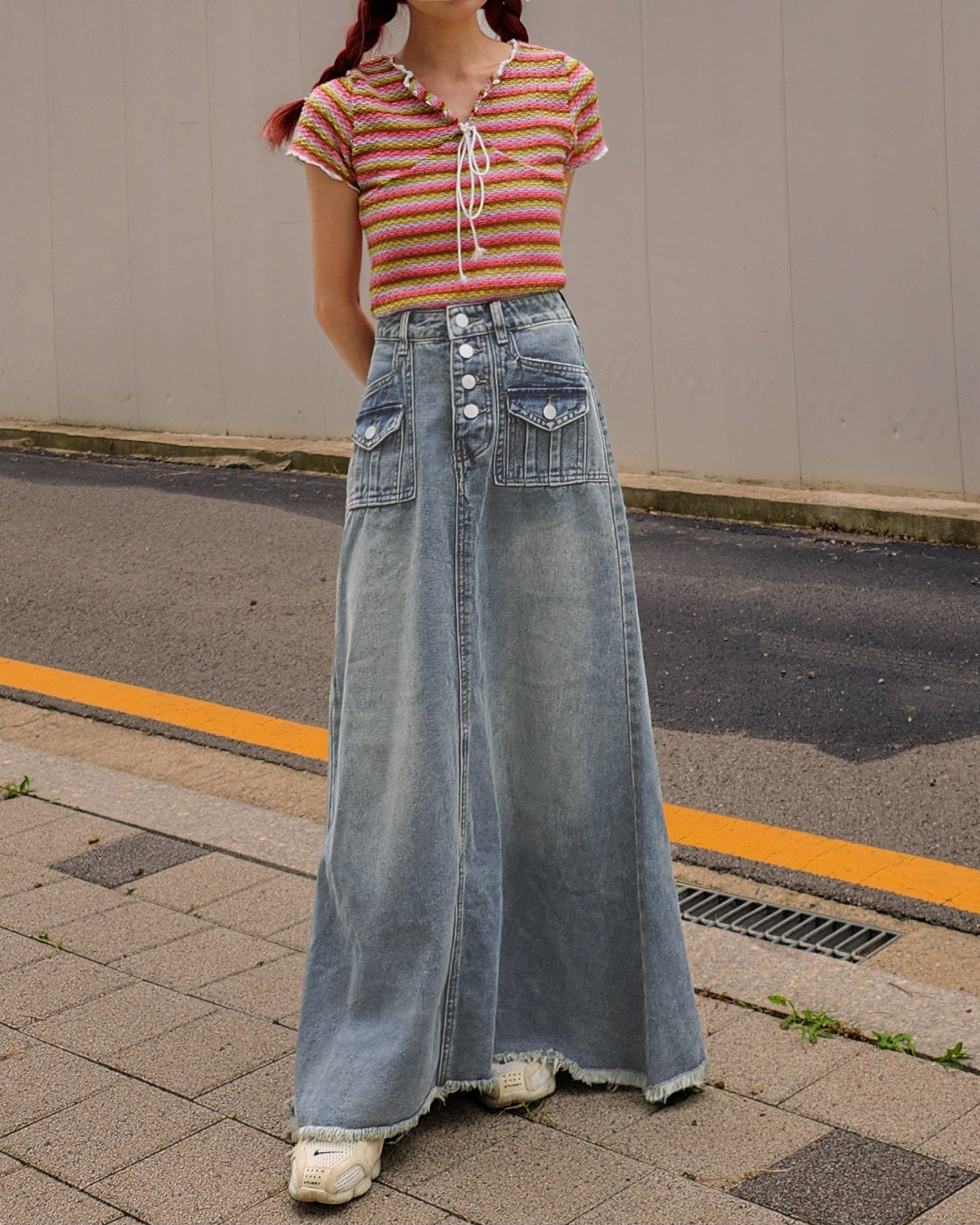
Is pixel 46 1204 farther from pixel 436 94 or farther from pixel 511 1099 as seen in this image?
pixel 436 94

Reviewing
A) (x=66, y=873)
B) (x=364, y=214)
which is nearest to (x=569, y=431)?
(x=364, y=214)

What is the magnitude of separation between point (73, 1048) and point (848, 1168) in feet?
4.94

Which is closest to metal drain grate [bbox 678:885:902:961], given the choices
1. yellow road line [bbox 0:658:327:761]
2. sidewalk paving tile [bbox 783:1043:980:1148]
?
sidewalk paving tile [bbox 783:1043:980:1148]

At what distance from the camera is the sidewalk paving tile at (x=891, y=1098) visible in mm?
2859

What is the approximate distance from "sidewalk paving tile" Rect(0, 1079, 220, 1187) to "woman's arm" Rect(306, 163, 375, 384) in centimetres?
135

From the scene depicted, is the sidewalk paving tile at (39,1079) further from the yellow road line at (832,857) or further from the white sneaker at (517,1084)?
the yellow road line at (832,857)

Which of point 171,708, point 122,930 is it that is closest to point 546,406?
point 122,930

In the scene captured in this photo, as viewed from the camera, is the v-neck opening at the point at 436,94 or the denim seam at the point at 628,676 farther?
the denim seam at the point at 628,676

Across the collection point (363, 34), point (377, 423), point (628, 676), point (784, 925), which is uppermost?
point (363, 34)

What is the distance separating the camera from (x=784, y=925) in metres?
3.86

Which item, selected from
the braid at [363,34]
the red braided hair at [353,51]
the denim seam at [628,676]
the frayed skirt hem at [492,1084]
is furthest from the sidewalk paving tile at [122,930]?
the braid at [363,34]

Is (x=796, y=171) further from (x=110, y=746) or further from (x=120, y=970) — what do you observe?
(x=120, y=970)

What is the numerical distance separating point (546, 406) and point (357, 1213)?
1.34 m

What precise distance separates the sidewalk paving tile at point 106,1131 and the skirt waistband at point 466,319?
1432 millimetres
